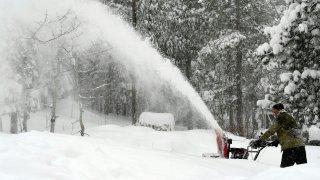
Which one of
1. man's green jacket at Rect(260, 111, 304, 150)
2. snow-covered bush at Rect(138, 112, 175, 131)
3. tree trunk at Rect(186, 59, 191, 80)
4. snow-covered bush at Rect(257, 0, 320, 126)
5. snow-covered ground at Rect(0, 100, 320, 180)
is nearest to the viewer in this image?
snow-covered ground at Rect(0, 100, 320, 180)

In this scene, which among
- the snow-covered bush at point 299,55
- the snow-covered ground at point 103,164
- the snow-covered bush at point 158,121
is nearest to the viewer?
the snow-covered ground at point 103,164

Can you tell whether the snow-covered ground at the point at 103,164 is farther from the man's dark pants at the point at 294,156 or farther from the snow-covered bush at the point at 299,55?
the snow-covered bush at the point at 299,55

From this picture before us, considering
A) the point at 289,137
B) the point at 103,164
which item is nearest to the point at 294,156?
the point at 289,137

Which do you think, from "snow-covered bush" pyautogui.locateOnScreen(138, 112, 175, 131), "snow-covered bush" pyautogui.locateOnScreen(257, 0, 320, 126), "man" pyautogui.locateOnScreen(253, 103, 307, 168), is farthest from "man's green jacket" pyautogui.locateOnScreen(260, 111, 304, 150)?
"snow-covered bush" pyautogui.locateOnScreen(138, 112, 175, 131)

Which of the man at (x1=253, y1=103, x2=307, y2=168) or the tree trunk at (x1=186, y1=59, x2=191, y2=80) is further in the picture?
the tree trunk at (x1=186, y1=59, x2=191, y2=80)

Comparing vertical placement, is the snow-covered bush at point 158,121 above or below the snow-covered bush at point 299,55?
below

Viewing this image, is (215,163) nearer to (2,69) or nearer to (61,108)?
(2,69)

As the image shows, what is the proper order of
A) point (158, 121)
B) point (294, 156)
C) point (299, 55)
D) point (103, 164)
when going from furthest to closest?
point (158, 121)
point (299, 55)
point (294, 156)
point (103, 164)

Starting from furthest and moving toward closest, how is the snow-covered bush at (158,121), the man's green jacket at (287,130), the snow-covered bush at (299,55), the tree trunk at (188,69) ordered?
the tree trunk at (188,69) → the snow-covered bush at (158,121) → the snow-covered bush at (299,55) → the man's green jacket at (287,130)

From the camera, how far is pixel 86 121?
114 ft

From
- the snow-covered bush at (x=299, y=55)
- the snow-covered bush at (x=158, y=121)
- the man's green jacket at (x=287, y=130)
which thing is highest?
the snow-covered bush at (x=299, y=55)

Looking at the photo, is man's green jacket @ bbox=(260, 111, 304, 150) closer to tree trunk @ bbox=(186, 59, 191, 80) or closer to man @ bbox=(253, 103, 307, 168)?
man @ bbox=(253, 103, 307, 168)

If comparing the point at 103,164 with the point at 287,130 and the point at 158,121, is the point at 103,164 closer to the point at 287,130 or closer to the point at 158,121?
the point at 287,130

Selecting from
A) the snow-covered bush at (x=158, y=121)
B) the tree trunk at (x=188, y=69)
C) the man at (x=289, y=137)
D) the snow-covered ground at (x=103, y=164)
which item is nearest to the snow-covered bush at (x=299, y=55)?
the man at (x=289, y=137)
